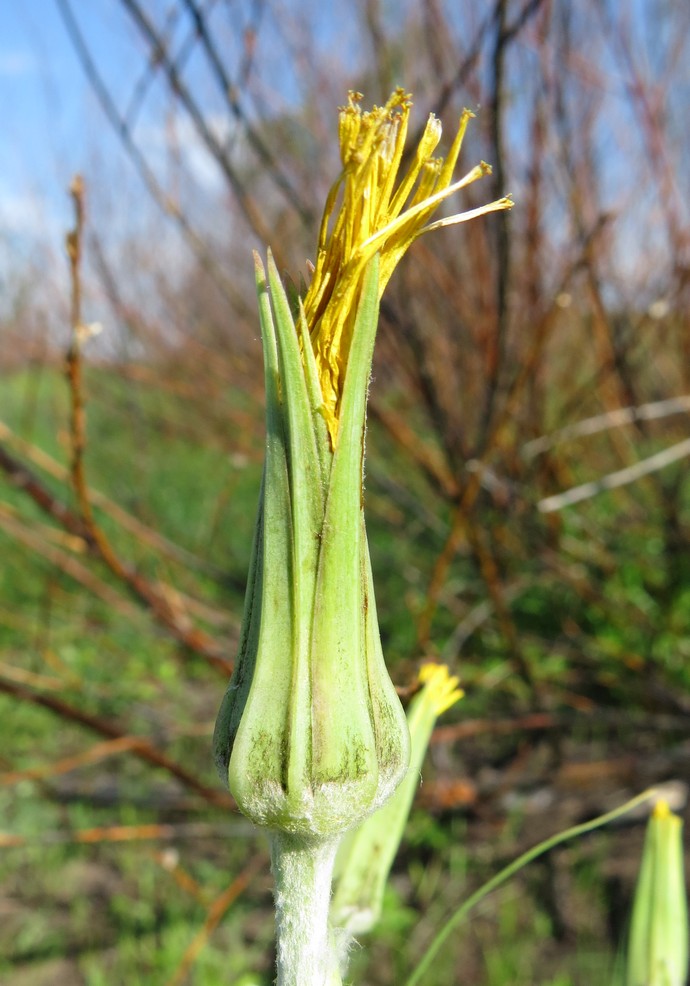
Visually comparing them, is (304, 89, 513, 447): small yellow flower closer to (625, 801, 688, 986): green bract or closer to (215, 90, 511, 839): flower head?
(215, 90, 511, 839): flower head

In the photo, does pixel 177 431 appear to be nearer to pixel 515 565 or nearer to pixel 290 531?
pixel 515 565

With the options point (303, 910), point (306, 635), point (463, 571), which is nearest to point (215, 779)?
point (463, 571)

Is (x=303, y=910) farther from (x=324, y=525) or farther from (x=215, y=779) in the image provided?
(x=215, y=779)

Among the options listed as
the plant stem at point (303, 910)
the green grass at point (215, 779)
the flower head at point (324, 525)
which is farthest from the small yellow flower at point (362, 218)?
the green grass at point (215, 779)

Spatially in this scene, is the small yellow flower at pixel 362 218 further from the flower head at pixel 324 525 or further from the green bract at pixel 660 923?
the green bract at pixel 660 923

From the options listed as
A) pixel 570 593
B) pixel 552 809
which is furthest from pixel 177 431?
pixel 552 809

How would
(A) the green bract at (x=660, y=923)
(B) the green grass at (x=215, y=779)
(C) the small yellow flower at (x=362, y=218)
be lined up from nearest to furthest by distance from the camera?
(C) the small yellow flower at (x=362, y=218) → (A) the green bract at (x=660, y=923) → (B) the green grass at (x=215, y=779)
